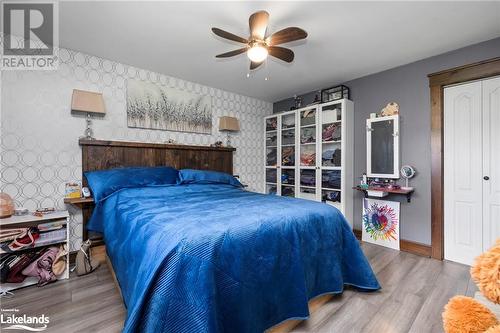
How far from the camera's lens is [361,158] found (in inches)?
137

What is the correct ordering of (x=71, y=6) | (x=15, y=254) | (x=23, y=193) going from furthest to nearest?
(x=23, y=193) < (x=15, y=254) < (x=71, y=6)

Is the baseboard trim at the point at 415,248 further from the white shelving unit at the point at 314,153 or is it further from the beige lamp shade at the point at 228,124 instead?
the beige lamp shade at the point at 228,124

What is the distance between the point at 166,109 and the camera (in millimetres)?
3404

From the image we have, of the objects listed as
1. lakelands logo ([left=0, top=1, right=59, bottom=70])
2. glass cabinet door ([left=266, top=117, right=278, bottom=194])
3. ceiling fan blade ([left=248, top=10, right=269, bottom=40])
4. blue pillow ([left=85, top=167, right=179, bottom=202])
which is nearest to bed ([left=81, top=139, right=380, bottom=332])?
blue pillow ([left=85, top=167, right=179, bottom=202])

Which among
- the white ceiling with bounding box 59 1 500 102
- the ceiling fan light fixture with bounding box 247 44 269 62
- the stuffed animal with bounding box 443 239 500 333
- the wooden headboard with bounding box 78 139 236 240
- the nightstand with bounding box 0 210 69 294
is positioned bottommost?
the nightstand with bounding box 0 210 69 294

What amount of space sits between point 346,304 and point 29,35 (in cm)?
388

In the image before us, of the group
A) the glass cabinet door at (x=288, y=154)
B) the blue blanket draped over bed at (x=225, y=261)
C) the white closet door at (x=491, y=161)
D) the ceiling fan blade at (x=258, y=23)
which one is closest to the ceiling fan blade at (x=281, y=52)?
the ceiling fan blade at (x=258, y=23)

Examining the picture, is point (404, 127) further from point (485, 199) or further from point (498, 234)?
point (498, 234)

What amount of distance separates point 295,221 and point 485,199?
2.36 m

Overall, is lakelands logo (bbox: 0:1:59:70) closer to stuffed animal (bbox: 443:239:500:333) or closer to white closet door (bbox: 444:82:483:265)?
stuffed animal (bbox: 443:239:500:333)

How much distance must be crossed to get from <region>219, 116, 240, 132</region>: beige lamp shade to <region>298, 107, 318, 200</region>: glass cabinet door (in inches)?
44.2

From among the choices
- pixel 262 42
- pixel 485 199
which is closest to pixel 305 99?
pixel 262 42

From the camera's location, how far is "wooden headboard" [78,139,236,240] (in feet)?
9.00

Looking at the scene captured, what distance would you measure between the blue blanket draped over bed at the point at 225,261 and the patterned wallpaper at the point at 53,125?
3.03 ft
